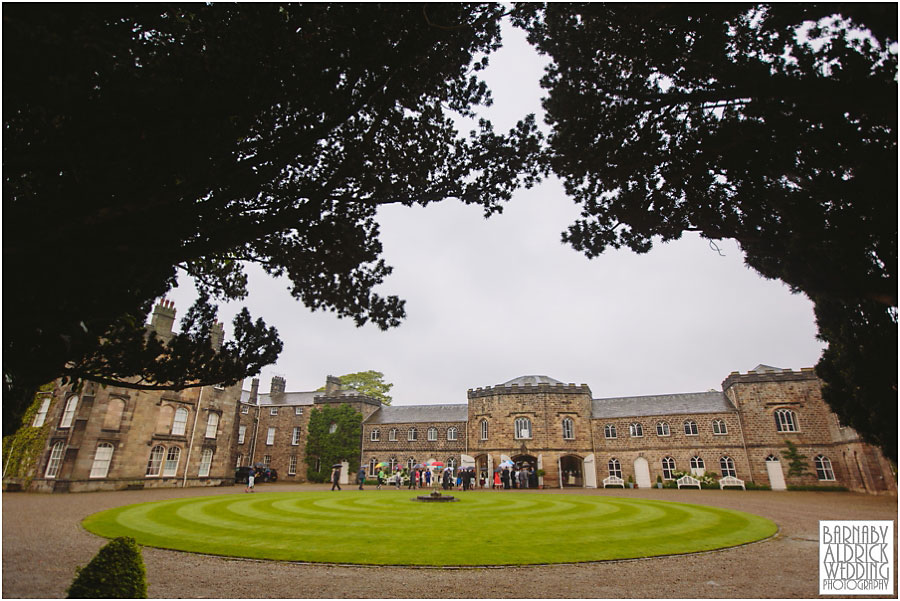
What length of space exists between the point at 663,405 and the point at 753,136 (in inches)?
1413

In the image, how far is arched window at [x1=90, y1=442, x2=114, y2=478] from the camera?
25891 mm

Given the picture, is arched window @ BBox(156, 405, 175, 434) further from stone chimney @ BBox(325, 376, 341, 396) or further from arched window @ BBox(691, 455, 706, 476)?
arched window @ BBox(691, 455, 706, 476)

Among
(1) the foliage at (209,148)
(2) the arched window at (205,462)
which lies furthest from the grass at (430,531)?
(2) the arched window at (205,462)

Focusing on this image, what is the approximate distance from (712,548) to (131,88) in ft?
44.6

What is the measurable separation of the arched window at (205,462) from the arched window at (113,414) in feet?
21.1

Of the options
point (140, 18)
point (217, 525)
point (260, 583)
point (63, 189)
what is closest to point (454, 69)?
point (140, 18)

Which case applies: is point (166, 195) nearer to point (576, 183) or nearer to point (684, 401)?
point (576, 183)

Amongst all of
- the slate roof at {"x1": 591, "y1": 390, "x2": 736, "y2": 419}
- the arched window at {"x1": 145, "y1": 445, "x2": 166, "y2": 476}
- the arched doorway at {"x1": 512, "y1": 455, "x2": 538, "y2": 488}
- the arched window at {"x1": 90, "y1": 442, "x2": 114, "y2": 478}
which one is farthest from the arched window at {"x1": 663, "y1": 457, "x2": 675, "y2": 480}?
the arched window at {"x1": 90, "y1": 442, "x2": 114, "y2": 478}

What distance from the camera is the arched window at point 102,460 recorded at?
84.9ft

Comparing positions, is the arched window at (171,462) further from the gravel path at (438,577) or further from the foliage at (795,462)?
the foliage at (795,462)

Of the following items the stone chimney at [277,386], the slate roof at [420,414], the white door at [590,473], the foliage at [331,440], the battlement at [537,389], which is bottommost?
the white door at [590,473]

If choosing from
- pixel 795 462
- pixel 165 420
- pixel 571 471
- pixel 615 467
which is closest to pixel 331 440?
pixel 165 420

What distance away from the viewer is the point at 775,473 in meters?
31.0

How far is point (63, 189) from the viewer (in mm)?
4812
